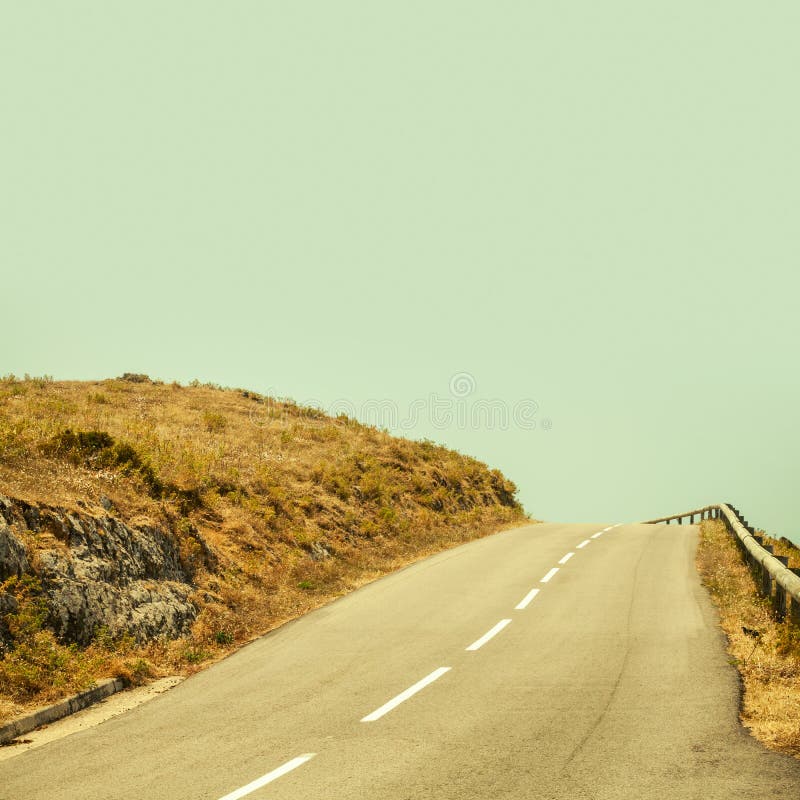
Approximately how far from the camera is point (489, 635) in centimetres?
1161

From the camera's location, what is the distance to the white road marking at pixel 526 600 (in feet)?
45.3

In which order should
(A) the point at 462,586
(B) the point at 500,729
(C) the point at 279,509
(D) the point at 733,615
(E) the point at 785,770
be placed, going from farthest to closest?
(C) the point at 279,509, (A) the point at 462,586, (D) the point at 733,615, (B) the point at 500,729, (E) the point at 785,770

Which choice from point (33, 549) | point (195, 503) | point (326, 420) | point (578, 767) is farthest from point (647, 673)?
point (326, 420)

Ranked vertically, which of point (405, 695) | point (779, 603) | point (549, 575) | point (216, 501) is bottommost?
point (405, 695)

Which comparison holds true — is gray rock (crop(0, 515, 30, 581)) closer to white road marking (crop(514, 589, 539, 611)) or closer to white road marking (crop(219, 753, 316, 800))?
white road marking (crop(219, 753, 316, 800))

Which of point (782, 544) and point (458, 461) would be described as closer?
point (782, 544)

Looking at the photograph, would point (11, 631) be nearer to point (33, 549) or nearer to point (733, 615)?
point (33, 549)

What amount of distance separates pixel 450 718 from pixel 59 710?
481cm

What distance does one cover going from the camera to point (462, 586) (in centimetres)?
1630

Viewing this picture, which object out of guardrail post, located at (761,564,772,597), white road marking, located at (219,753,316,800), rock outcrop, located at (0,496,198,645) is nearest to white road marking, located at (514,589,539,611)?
guardrail post, located at (761,564,772,597)

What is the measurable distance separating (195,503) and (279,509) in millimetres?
3454

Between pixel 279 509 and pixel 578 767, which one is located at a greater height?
pixel 279 509

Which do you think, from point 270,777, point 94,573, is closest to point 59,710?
point 94,573

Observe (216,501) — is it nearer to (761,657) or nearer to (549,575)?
(549,575)
